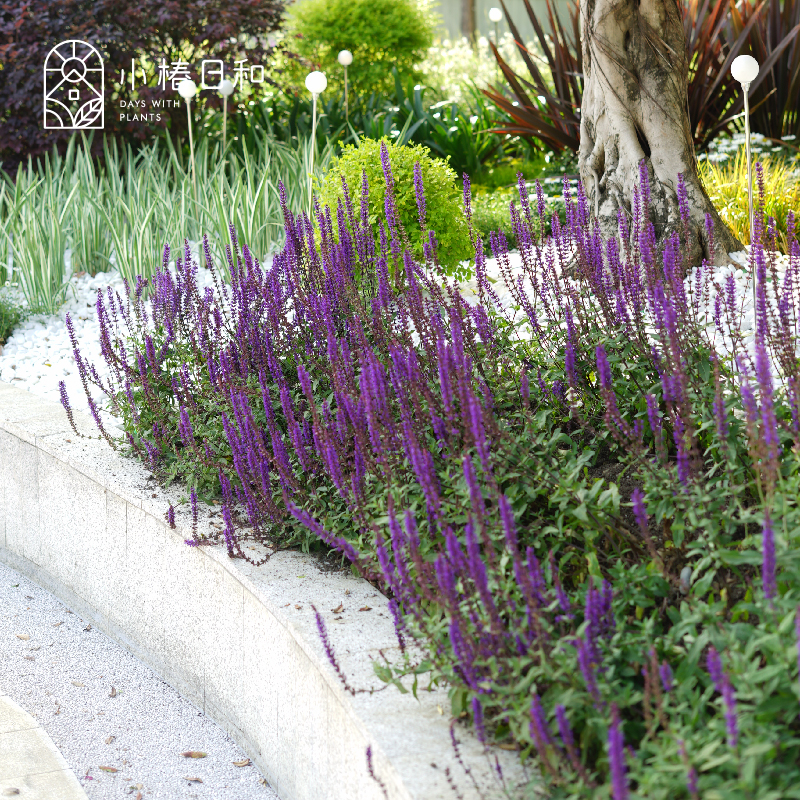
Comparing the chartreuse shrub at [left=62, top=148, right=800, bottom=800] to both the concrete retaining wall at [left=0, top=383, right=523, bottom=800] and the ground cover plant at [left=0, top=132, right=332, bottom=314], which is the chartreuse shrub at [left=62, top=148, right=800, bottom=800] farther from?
the ground cover plant at [left=0, top=132, right=332, bottom=314]

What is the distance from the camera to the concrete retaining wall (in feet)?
5.72

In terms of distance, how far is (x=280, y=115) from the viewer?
329 inches

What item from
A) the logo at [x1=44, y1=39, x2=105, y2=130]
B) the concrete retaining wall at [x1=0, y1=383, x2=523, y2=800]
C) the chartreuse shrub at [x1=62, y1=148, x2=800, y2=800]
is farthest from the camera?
the logo at [x1=44, y1=39, x2=105, y2=130]

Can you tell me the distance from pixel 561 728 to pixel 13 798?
151cm

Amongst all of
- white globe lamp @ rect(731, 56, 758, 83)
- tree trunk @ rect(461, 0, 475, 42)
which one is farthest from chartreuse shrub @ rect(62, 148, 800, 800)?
tree trunk @ rect(461, 0, 475, 42)

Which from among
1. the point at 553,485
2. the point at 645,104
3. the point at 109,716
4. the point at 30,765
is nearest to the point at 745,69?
the point at 645,104

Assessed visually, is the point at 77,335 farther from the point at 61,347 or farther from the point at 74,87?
the point at 74,87

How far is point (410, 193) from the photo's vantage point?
4.15 meters

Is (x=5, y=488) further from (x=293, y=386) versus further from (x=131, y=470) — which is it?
(x=293, y=386)

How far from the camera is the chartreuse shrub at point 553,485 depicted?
145 centimetres

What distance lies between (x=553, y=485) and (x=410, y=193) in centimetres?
246

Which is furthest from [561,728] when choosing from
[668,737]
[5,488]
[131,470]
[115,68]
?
[115,68]

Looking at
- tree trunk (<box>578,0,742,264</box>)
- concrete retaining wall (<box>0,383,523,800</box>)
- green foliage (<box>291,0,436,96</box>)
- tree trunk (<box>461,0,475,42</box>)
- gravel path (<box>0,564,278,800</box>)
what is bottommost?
gravel path (<box>0,564,278,800</box>)

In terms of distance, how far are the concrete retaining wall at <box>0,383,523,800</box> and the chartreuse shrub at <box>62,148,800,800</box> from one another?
0.10m
